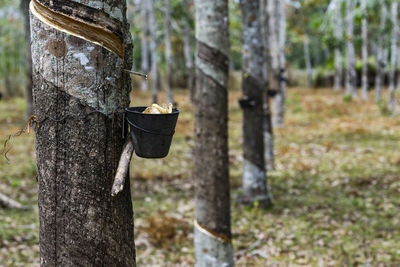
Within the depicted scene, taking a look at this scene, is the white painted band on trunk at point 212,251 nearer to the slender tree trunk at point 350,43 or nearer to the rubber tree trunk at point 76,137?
the rubber tree trunk at point 76,137

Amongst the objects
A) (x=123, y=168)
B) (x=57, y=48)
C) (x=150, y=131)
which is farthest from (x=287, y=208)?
(x=57, y=48)

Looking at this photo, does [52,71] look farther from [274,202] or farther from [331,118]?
[331,118]

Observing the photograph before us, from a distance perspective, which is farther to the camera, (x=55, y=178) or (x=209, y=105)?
(x=209, y=105)

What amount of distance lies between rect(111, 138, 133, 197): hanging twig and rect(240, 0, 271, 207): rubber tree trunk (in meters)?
5.03

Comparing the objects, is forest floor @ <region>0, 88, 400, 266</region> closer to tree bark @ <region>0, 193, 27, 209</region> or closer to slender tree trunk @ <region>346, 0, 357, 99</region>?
tree bark @ <region>0, 193, 27, 209</region>

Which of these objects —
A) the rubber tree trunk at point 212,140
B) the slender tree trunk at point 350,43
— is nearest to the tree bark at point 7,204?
the rubber tree trunk at point 212,140

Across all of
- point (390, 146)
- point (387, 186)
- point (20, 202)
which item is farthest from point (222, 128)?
point (390, 146)

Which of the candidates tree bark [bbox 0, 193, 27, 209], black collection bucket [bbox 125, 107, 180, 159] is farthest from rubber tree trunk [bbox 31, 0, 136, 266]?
tree bark [bbox 0, 193, 27, 209]

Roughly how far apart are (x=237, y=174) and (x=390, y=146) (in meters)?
4.71

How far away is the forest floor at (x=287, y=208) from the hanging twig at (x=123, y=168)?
197 cm

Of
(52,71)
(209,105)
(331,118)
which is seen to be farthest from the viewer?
(331,118)

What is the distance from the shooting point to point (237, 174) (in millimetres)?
8914

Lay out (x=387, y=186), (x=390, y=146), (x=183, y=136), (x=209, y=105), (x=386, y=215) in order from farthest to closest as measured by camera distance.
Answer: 1. (x=183, y=136)
2. (x=390, y=146)
3. (x=387, y=186)
4. (x=386, y=215)
5. (x=209, y=105)

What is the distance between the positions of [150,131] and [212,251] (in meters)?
2.46
